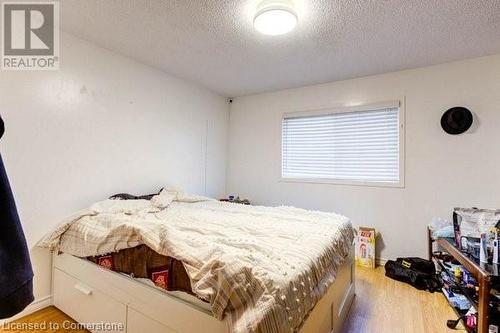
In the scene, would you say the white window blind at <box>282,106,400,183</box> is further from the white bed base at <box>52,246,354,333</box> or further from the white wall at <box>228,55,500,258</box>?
the white bed base at <box>52,246,354,333</box>

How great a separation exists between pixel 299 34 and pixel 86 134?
7.06ft

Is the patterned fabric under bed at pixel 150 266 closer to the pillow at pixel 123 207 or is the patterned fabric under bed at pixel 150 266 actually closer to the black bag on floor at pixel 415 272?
the pillow at pixel 123 207

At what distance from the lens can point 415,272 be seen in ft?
8.25

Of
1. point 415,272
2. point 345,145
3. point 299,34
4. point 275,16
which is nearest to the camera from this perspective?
point 275,16

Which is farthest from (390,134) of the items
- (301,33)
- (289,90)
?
(301,33)

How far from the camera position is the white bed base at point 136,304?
4.01 feet

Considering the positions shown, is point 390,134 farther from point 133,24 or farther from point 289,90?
point 133,24

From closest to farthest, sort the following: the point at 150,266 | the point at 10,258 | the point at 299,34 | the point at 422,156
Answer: the point at 10,258
the point at 150,266
the point at 299,34
the point at 422,156

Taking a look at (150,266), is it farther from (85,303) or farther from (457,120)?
(457,120)

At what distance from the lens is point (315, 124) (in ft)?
11.7

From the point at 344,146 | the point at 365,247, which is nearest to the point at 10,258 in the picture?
the point at 365,247

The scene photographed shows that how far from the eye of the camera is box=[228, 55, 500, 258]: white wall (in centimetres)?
259

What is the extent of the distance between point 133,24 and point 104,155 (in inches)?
48.8
